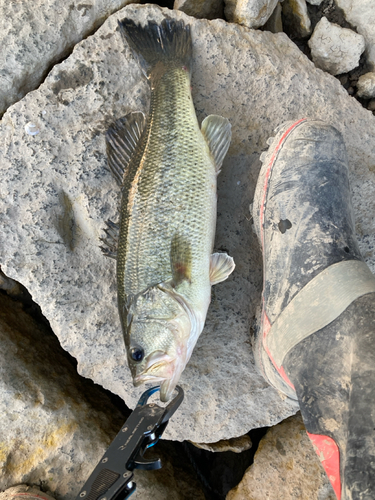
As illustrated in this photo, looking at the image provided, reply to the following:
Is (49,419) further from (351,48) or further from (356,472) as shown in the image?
(351,48)

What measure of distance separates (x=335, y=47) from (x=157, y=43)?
1299mm

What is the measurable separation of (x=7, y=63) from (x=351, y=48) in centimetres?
231

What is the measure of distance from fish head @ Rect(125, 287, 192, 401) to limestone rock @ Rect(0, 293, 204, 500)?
0.94 meters

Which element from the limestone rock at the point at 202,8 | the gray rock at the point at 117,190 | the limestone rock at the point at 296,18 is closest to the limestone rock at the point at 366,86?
the gray rock at the point at 117,190

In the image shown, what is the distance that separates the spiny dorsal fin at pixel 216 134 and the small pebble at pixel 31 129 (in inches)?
40.4

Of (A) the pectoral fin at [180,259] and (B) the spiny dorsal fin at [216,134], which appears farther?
(B) the spiny dorsal fin at [216,134]

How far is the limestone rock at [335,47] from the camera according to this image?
2.66 m

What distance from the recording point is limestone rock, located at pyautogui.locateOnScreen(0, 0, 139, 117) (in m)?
2.37

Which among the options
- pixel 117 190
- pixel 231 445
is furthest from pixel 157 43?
pixel 231 445

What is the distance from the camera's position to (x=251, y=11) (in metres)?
2.47

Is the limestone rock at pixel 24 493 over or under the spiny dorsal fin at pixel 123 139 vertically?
under

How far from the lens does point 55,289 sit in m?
2.34

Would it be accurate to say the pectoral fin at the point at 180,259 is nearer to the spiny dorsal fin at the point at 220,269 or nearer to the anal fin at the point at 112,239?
the spiny dorsal fin at the point at 220,269

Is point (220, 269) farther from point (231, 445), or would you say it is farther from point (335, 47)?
point (335, 47)
